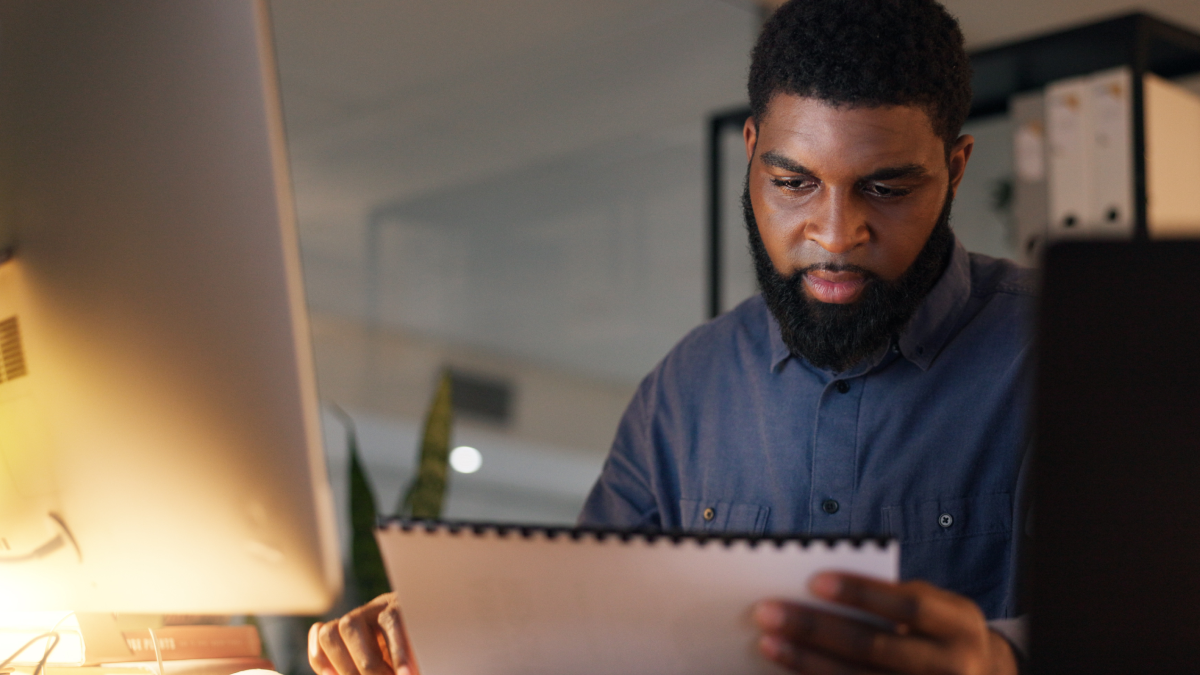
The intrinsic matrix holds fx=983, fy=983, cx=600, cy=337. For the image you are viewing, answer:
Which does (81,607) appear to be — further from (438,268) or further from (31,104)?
(438,268)

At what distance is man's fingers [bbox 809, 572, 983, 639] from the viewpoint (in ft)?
1.51

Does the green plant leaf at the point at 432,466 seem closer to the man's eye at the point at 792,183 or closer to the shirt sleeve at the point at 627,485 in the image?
the shirt sleeve at the point at 627,485

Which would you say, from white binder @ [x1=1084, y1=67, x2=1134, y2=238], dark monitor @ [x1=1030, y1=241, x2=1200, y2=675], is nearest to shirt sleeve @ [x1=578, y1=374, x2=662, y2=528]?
dark monitor @ [x1=1030, y1=241, x2=1200, y2=675]

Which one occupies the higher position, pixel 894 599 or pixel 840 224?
pixel 840 224

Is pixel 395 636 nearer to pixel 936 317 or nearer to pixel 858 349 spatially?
pixel 858 349

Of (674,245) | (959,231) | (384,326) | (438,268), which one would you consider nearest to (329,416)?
(384,326)

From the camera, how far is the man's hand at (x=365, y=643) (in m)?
0.70

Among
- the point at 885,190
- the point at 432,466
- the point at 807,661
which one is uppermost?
the point at 885,190

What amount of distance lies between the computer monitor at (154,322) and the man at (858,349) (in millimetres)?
582

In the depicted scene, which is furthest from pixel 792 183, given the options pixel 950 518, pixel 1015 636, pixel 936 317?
pixel 1015 636

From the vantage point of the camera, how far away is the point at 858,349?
1065 mm

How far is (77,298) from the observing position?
619 mm

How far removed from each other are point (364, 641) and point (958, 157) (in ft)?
2.51

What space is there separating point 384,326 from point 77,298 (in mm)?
3565
